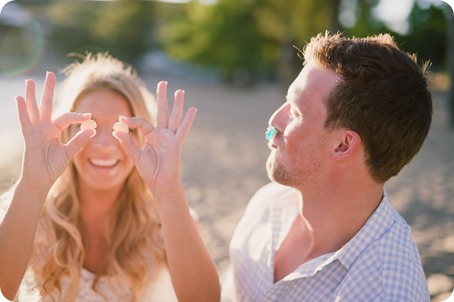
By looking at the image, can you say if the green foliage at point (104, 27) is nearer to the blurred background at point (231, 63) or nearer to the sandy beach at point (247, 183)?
the blurred background at point (231, 63)

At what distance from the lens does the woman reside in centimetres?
222

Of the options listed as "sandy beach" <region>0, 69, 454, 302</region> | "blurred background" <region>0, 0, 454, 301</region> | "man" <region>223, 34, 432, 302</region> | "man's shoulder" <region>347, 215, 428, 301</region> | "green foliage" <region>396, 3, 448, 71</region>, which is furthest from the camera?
"green foliage" <region>396, 3, 448, 71</region>

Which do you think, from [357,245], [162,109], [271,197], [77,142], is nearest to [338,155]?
[357,245]

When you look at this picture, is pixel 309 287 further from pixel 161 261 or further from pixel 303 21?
pixel 303 21

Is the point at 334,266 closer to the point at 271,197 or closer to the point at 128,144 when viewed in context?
the point at 271,197

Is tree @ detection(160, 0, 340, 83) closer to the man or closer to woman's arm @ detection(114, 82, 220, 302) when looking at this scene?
the man

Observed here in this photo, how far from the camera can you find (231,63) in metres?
39.4

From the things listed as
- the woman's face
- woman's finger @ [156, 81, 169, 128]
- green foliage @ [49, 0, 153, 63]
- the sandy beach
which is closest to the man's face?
woman's finger @ [156, 81, 169, 128]

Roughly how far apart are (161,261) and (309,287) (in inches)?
38.9

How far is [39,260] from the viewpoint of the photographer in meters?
2.79

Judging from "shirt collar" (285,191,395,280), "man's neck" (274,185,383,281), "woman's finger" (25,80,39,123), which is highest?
"woman's finger" (25,80,39,123)

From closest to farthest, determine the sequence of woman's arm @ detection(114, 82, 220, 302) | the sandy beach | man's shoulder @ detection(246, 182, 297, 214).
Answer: woman's arm @ detection(114, 82, 220, 302)
man's shoulder @ detection(246, 182, 297, 214)
the sandy beach

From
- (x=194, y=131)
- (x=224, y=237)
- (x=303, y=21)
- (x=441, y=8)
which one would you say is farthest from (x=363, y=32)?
(x=224, y=237)

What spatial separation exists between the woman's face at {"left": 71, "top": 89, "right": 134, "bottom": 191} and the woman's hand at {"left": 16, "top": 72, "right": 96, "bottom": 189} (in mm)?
523
